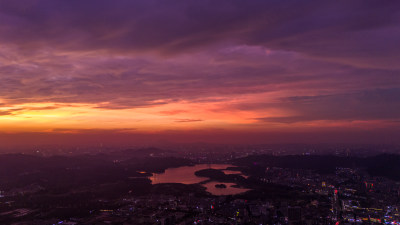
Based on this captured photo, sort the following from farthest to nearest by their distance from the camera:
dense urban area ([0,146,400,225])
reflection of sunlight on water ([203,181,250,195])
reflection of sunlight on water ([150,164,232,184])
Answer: reflection of sunlight on water ([150,164,232,184]) < reflection of sunlight on water ([203,181,250,195]) < dense urban area ([0,146,400,225])

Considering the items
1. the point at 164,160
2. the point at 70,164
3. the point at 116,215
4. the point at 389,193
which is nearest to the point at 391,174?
the point at 389,193

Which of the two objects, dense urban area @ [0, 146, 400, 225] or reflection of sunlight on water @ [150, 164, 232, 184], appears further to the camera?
reflection of sunlight on water @ [150, 164, 232, 184]

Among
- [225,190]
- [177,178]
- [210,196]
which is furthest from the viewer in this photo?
[177,178]

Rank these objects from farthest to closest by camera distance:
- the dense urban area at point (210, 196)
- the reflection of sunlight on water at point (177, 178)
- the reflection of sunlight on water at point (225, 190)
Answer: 1. the reflection of sunlight on water at point (177, 178)
2. the reflection of sunlight on water at point (225, 190)
3. the dense urban area at point (210, 196)

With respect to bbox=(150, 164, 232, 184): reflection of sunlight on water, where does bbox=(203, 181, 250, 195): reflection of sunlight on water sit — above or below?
above

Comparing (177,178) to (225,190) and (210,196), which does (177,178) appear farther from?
(210,196)

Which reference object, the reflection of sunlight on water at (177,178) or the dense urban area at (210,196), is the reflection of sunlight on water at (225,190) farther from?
the reflection of sunlight on water at (177,178)

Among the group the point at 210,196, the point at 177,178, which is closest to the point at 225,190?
the point at 210,196

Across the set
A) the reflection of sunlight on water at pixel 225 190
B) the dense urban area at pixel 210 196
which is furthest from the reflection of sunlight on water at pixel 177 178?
the reflection of sunlight on water at pixel 225 190


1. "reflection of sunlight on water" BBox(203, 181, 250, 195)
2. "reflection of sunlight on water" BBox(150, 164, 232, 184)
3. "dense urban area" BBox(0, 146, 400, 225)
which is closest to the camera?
"dense urban area" BBox(0, 146, 400, 225)

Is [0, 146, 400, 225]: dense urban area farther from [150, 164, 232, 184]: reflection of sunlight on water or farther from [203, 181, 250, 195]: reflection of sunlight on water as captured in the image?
[150, 164, 232, 184]: reflection of sunlight on water

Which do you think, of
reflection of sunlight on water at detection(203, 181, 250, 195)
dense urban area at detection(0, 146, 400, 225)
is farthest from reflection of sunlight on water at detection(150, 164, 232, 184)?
reflection of sunlight on water at detection(203, 181, 250, 195)

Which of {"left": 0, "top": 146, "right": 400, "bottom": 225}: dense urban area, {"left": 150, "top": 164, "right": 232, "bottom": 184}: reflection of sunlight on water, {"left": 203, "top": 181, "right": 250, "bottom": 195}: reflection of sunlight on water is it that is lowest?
{"left": 150, "top": 164, "right": 232, "bottom": 184}: reflection of sunlight on water
